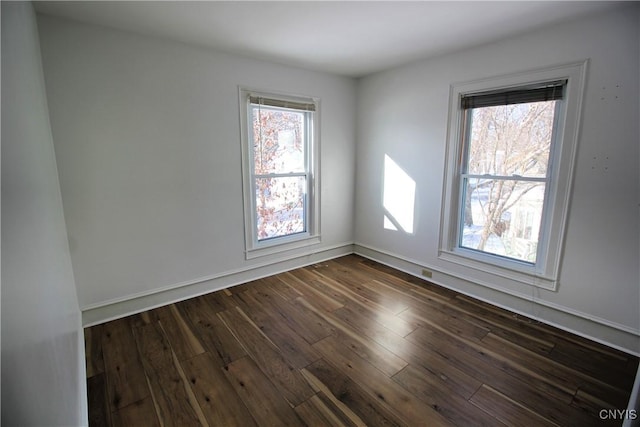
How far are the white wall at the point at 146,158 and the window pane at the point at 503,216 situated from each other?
2.26m

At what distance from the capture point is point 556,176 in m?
2.42

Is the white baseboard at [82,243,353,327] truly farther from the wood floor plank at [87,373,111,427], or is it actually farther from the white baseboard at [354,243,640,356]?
the white baseboard at [354,243,640,356]

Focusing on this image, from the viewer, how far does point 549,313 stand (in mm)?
2568

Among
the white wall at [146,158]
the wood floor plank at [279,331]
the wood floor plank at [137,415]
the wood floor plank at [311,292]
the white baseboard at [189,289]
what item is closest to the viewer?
the wood floor plank at [137,415]

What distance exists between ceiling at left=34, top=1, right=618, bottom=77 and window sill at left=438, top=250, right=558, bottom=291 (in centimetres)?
198

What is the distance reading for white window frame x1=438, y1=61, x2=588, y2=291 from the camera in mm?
2301

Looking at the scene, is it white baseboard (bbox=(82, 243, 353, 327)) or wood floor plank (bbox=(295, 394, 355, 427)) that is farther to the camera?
white baseboard (bbox=(82, 243, 353, 327))

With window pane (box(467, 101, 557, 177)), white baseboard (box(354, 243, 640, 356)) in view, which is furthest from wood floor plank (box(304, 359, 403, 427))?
window pane (box(467, 101, 557, 177))

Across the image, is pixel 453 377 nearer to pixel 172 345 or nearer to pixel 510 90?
pixel 172 345

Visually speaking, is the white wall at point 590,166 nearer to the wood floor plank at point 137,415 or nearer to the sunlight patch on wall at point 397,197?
the sunlight patch on wall at point 397,197

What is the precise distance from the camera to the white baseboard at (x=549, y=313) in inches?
88.0

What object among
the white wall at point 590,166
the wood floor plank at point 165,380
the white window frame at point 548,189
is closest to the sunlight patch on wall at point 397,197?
the white wall at point 590,166

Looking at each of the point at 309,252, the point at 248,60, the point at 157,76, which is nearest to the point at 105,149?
the point at 157,76

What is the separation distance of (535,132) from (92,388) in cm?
376
